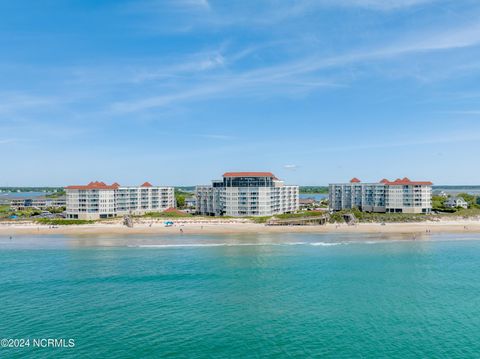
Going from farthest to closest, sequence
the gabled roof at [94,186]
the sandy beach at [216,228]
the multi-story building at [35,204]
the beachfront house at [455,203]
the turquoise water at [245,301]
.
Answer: the multi-story building at [35,204]
the beachfront house at [455,203]
the gabled roof at [94,186]
the sandy beach at [216,228]
the turquoise water at [245,301]

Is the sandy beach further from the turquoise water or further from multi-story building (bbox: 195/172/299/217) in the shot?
the turquoise water

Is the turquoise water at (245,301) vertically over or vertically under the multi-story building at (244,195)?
under

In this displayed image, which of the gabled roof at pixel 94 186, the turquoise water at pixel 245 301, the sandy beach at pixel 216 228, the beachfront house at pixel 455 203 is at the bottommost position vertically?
the turquoise water at pixel 245 301

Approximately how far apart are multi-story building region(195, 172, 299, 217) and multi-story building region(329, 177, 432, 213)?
2206cm

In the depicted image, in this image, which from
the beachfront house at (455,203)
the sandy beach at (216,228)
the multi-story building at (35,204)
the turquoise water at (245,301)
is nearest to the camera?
the turquoise water at (245,301)

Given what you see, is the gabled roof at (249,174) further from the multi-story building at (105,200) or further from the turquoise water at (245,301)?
the turquoise water at (245,301)

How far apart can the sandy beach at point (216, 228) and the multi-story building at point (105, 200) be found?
9.17 metres

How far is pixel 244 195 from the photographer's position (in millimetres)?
105375

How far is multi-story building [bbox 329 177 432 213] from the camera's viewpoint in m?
111

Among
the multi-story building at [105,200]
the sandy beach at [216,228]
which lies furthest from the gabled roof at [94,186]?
the sandy beach at [216,228]

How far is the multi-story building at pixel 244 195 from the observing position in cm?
10494

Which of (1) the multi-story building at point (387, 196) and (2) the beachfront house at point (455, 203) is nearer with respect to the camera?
(1) the multi-story building at point (387, 196)

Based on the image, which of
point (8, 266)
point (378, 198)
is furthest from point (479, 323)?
point (378, 198)

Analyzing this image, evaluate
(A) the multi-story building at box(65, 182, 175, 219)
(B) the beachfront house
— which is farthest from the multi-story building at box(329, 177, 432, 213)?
(A) the multi-story building at box(65, 182, 175, 219)
